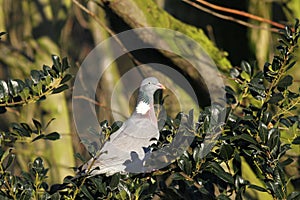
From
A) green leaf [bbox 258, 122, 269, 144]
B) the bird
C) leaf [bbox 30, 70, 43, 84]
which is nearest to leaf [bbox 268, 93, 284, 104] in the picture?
green leaf [bbox 258, 122, 269, 144]

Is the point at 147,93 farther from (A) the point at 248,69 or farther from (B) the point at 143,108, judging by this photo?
(A) the point at 248,69

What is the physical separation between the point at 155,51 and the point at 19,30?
163cm

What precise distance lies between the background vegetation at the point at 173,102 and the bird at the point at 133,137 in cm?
12

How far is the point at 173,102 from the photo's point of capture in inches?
109

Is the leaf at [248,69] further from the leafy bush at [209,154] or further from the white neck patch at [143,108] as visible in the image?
the white neck patch at [143,108]

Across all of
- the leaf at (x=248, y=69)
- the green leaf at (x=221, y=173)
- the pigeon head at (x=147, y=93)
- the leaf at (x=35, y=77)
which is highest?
the pigeon head at (x=147, y=93)

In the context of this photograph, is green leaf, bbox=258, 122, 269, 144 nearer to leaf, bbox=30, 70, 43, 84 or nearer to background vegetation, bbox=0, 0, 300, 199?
background vegetation, bbox=0, 0, 300, 199

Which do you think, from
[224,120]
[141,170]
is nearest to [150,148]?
[141,170]

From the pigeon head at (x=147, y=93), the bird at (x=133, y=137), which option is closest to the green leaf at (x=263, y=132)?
the bird at (x=133, y=137)

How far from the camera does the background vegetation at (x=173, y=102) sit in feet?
5.84

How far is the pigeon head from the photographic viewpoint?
267 cm

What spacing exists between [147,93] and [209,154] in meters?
1.00

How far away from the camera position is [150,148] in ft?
6.47

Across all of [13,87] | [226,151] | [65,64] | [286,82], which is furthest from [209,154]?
[13,87]
